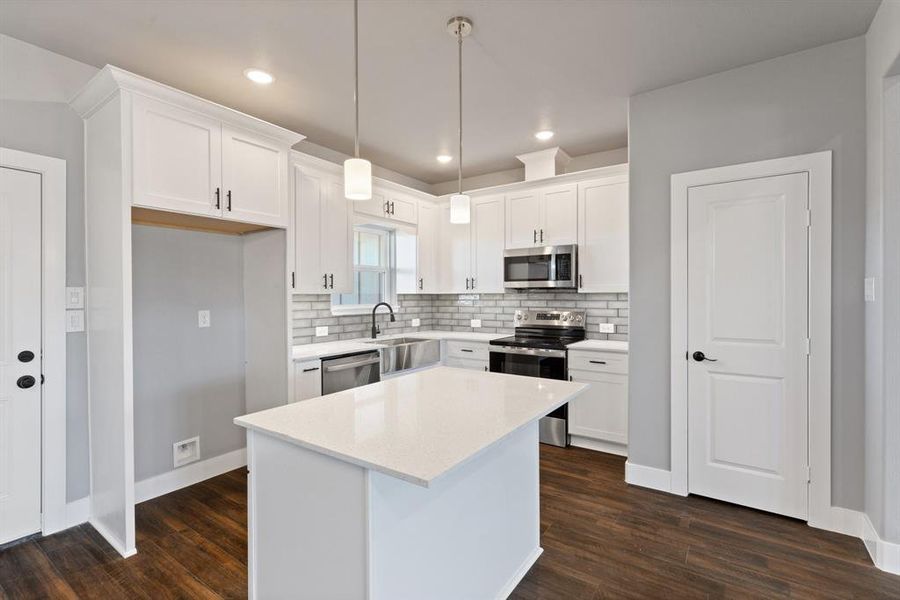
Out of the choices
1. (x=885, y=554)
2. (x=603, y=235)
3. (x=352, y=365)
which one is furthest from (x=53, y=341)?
(x=885, y=554)

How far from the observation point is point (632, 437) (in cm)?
314

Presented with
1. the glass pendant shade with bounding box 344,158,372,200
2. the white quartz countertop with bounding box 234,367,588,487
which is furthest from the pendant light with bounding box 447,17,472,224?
the white quartz countertop with bounding box 234,367,588,487

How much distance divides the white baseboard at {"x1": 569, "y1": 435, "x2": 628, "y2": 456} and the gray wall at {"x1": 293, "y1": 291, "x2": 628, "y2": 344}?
99 centimetres

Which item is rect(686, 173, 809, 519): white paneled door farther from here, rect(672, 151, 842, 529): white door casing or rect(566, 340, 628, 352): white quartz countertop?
rect(566, 340, 628, 352): white quartz countertop

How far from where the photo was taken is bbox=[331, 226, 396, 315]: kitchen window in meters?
4.35

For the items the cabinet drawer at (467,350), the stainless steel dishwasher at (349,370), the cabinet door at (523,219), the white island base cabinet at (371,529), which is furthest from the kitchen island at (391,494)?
the cabinet door at (523,219)

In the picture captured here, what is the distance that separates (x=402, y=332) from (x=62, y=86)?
3.33 metres

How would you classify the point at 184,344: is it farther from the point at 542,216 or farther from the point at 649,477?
the point at 649,477

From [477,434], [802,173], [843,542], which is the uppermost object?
[802,173]

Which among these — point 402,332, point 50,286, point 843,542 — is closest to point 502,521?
point 843,542

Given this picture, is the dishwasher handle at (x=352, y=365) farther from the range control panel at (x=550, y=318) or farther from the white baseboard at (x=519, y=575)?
the white baseboard at (x=519, y=575)

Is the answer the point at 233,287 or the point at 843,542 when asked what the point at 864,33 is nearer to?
the point at 843,542

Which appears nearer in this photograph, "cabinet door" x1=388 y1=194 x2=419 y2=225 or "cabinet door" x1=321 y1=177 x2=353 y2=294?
"cabinet door" x1=321 y1=177 x2=353 y2=294

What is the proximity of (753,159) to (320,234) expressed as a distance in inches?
122
